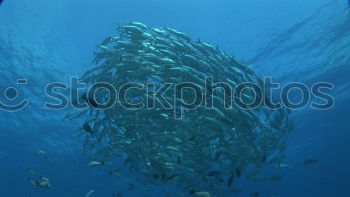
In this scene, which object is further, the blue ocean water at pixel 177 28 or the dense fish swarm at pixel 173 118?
the blue ocean water at pixel 177 28

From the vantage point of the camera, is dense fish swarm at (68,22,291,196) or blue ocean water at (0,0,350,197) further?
blue ocean water at (0,0,350,197)

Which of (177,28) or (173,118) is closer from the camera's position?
(173,118)

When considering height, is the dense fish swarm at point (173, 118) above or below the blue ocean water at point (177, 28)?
below

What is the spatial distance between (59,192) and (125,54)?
104 feet

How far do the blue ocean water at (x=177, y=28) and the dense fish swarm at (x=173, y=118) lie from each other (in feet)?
14.0

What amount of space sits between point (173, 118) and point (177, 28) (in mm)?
6055

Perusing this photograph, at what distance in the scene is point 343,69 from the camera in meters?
20.5

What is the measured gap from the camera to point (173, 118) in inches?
411

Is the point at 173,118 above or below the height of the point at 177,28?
below

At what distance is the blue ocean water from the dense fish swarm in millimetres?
4256

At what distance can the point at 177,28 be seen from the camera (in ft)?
50.0

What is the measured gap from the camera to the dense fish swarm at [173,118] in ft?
30.5

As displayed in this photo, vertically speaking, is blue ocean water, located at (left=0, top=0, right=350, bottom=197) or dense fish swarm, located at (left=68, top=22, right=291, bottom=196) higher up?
blue ocean water, located at (left=0, top=0, right=350, bottom=197)

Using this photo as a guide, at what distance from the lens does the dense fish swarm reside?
30.5 ft
